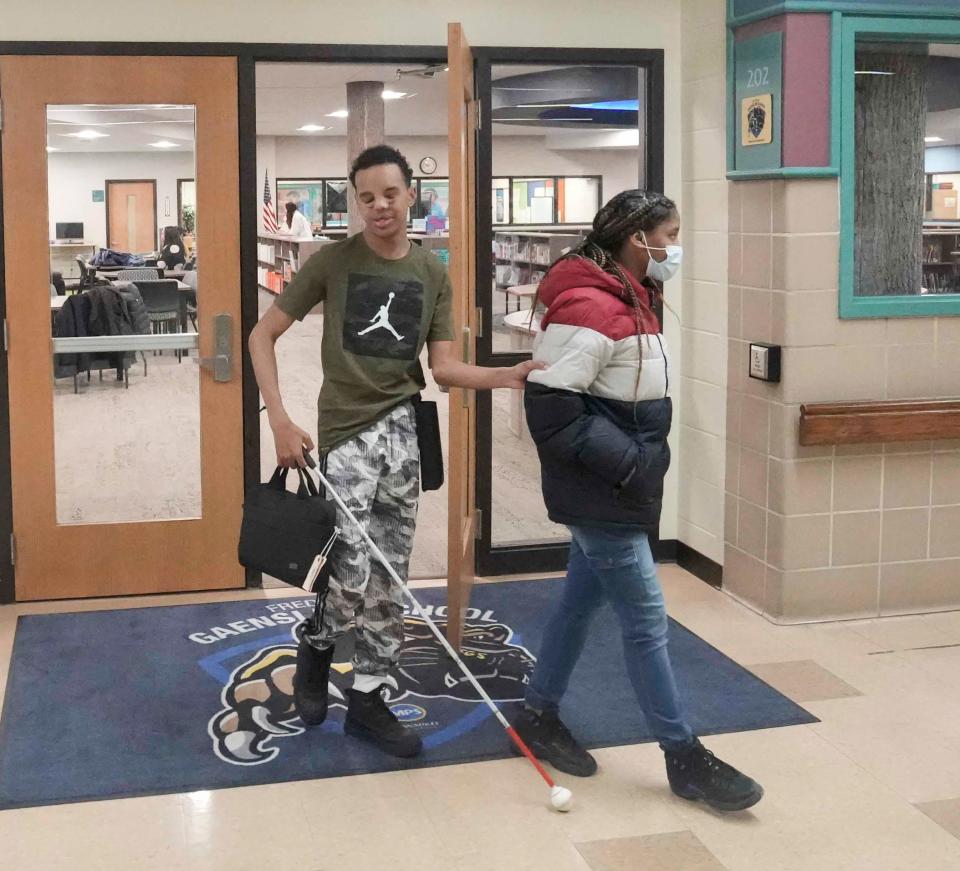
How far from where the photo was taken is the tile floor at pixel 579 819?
2.87 metres

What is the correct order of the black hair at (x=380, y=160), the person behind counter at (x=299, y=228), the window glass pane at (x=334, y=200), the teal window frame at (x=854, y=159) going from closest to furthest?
1. the black hair at (x=380, y=160)
2. the teal window frame at (x=854, y=159)
3. the person behind counter at (x=299, y=228)
4. the window glass pane at (x=334, y=200)

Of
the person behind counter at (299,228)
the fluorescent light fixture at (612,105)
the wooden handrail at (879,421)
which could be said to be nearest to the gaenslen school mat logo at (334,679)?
the wooden handrail at (879,421)

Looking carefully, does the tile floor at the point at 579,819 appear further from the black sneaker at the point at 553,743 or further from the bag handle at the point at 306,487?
the bag handle at the point at 306,487

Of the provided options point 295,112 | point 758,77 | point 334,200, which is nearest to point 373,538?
point 758,77

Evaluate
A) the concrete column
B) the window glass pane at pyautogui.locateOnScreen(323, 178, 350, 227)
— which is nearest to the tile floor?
the concrete column

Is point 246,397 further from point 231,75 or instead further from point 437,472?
point 437,472

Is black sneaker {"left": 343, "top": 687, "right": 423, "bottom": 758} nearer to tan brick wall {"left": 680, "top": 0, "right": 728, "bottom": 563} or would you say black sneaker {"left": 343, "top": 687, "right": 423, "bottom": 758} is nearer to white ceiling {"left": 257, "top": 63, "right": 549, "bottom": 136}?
tan brick wall {"left": 680, "top": 0, "right": 728, "bottom": 563}

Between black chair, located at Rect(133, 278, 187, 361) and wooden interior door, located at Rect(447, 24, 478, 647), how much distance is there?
107 cm

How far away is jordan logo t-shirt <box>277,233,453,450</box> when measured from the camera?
3.35 meters

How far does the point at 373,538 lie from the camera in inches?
135

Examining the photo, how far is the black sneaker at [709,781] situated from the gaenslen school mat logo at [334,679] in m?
0.69

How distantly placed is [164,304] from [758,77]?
224 cm

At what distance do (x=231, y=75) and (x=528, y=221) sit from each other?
11.6 meters

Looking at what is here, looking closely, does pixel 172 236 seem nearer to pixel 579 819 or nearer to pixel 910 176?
pixel 910 176
